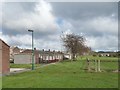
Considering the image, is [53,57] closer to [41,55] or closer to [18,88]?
[41,55]

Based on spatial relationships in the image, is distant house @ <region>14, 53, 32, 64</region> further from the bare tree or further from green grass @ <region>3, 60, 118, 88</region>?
green grass @ <region>3, 60, 118, 88</region>

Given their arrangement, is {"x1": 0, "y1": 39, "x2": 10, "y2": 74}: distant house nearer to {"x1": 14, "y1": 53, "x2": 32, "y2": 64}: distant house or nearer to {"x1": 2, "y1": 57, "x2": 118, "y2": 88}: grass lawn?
{"x1": 2, "y1": 57, "x2": 118, "y2": 88}: grass lawn

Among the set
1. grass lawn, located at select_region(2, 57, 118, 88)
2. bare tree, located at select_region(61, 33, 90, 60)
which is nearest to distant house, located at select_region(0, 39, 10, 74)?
grass lawn, located at select_region(2, 57, 118, 88)

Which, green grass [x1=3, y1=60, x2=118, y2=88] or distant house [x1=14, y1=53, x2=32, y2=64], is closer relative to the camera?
green grass [x1=3, y1=60, x2=118, y2=88]

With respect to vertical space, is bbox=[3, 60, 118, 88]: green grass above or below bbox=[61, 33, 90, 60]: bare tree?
below

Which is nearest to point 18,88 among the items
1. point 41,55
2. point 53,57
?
point 41,55

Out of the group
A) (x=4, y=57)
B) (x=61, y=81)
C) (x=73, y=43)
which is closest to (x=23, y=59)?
(x=73, y=43)

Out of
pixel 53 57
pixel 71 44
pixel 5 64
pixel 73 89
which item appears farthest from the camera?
pixel 53 57

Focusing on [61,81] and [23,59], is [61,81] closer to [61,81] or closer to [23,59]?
[61,81]

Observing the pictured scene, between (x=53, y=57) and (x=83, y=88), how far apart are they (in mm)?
99700

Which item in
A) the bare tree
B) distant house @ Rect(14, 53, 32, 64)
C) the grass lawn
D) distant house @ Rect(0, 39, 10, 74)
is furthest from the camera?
the bare tree

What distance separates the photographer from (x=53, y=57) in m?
118

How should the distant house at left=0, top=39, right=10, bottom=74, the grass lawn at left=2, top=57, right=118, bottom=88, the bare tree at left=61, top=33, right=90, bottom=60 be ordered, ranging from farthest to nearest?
1. the bare tree at left=61, top=33, right=90, bottom=60
2. the distant house at left=0, top=39, right=10, bottom=74
3. the grass lawn at left=2, top=57, right=118, bottom=88

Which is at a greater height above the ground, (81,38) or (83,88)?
(81,38)
